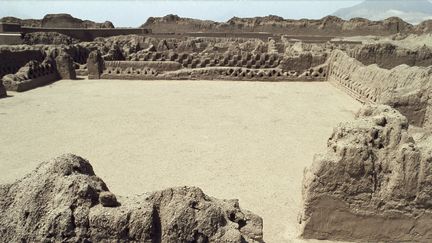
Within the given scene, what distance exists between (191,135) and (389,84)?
242 inches

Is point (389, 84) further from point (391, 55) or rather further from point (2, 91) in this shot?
point (2, 91)

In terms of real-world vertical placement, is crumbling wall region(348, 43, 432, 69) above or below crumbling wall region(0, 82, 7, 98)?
above

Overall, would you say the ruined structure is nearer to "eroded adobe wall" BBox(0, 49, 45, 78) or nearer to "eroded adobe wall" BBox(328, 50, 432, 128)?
"eroded adobe wall" BBox(328, 50, 432, 128)

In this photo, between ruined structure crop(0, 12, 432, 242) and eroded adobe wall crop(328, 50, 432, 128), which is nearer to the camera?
ruined structure crop(0, 12, 432, 242)

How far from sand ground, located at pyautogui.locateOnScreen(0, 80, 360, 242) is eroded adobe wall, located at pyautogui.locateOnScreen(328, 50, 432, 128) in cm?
66

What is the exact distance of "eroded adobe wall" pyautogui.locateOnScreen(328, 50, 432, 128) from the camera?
884 centimetres

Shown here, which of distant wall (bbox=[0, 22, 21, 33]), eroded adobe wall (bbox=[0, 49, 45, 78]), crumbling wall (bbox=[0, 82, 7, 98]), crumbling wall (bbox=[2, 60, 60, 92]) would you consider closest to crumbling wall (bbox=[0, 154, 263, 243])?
crumbling wall (bbox=[0, 82, 7, 98])

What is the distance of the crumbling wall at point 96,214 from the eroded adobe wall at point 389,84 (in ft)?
22.0

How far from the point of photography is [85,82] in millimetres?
18000

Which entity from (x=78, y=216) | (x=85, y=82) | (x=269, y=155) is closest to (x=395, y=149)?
(x=269, y=155)

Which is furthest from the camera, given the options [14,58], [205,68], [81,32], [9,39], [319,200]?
[81,32]

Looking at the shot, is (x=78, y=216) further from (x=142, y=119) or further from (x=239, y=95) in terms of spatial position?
(x=239, y=95)

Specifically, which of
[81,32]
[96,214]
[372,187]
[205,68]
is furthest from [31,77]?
[372,187]

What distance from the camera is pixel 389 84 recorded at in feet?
36.1
